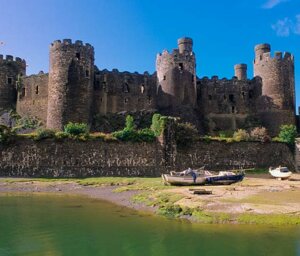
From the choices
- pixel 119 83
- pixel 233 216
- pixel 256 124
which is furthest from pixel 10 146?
pixel 256 124

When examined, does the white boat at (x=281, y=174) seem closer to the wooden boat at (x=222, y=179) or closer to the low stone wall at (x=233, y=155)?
the wooden boat at (x=222, y=179)

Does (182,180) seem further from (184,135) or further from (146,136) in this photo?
(184,135)

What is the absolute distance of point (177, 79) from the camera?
48469 millimetres

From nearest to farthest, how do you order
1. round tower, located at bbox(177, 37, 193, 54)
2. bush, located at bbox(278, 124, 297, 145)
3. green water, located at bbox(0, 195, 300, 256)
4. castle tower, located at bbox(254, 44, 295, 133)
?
1. green water, located at bbox(0, 195, 300, 256)
2. bush, located at bbox(278, 124, 297, 145)
3. castle tower, located at bbox(254, 44, 295, 133)
4. round tower, located at bbox(177, 37, 193, 54)

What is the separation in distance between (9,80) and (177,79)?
19.8m

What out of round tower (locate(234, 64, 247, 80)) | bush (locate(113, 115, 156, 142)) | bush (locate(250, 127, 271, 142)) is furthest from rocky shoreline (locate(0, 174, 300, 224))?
round tower (locate(234, 64, 247, 80))

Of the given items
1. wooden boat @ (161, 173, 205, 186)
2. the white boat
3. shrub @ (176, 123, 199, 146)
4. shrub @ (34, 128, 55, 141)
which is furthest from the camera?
shrub @ (176, 123, 199, 146)

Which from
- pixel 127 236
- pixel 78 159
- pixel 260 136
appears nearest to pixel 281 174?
pixel 260 136

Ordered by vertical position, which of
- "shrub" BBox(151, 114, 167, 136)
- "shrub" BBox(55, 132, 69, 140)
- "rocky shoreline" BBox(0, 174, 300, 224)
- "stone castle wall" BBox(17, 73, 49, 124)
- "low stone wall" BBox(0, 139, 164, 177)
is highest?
"stone castle wall" BBox(17, 73, 49, 124)

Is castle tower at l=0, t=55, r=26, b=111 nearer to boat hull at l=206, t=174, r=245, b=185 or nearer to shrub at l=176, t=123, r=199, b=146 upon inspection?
shrub at l=176, t=123, r=199, b=146

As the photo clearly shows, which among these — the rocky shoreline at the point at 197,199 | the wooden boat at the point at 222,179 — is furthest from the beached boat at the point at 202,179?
the rocky shoreline at the point at 197,199

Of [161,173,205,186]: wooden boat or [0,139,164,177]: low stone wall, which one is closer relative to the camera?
[161,173,205,186]: wooden boat

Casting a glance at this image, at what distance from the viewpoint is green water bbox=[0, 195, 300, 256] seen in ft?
41.7

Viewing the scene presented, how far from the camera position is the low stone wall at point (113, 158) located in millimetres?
33969
